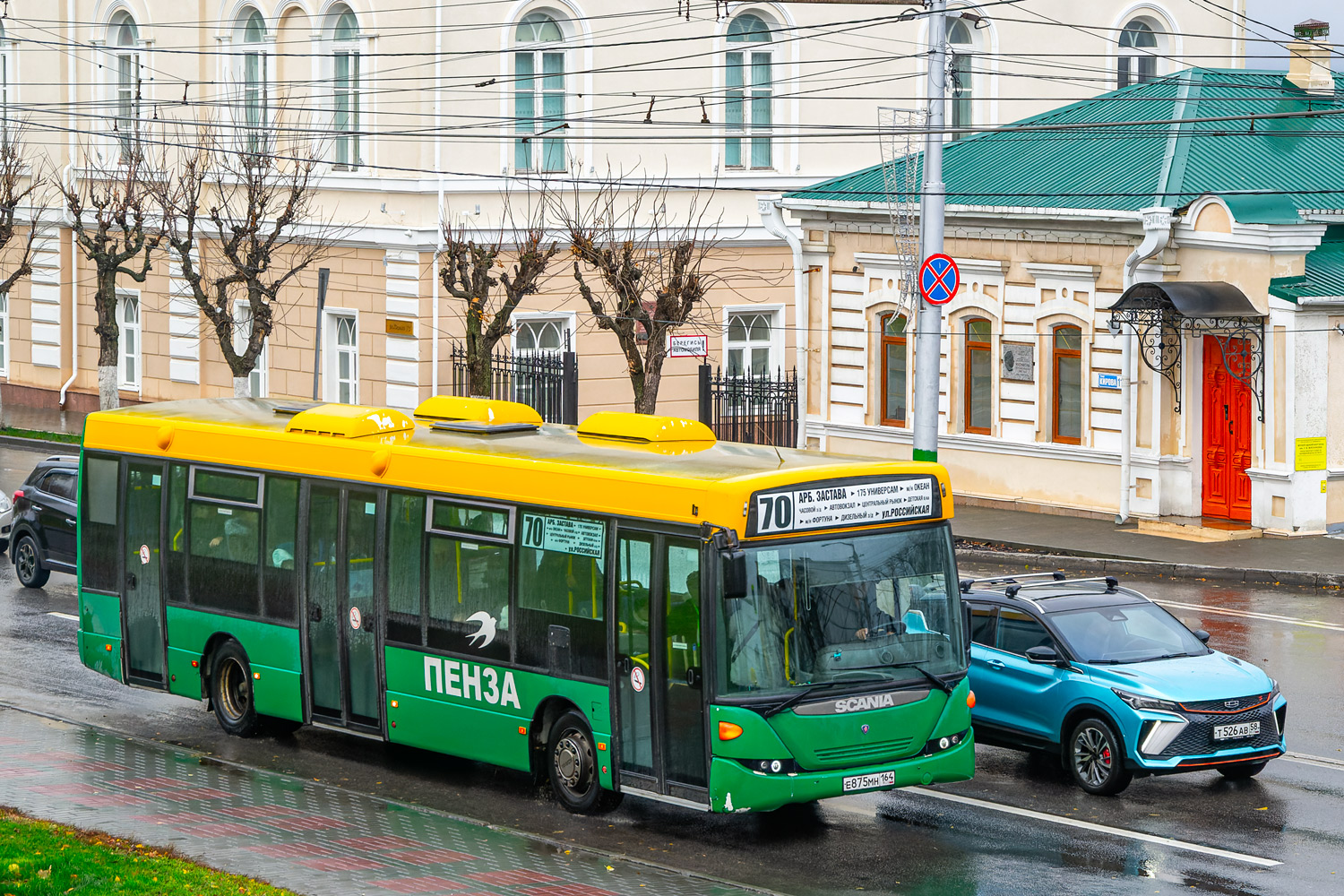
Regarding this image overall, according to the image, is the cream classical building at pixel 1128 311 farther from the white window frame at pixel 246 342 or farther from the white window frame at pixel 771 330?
the white window frame at pixel 246 342

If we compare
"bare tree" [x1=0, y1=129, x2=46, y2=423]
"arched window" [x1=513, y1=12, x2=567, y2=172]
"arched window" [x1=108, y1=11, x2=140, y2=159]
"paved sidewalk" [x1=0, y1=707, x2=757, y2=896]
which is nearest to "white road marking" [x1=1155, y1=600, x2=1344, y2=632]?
"paved sidewalk" [x1=0, y1=707, x2=757, y2=896]

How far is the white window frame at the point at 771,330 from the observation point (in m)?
39.5

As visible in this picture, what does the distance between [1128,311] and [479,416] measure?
14587 millimetres

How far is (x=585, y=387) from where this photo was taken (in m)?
37.8

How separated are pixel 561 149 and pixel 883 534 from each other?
26.3m

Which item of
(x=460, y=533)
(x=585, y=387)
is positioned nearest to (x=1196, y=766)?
(x=460, y=533)

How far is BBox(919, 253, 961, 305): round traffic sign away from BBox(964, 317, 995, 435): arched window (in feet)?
14.4

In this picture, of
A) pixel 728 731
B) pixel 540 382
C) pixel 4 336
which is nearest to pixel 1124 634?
pixel 728 731

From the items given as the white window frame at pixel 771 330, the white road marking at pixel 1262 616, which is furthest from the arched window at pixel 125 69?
the white road marking at pixel 1262 616

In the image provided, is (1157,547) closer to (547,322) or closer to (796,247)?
(796,247)

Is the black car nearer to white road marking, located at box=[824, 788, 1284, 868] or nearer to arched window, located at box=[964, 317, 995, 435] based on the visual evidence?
white road marking, located at box=[824, 788, 1284, 868]

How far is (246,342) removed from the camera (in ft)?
139

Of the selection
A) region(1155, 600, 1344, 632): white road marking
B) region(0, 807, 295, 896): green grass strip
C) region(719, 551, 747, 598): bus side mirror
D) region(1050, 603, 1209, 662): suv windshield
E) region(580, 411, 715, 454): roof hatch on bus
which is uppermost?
region(580, 411, 715, 454): roof hatch on bus

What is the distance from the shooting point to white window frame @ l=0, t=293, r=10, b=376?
48062 millimetres
